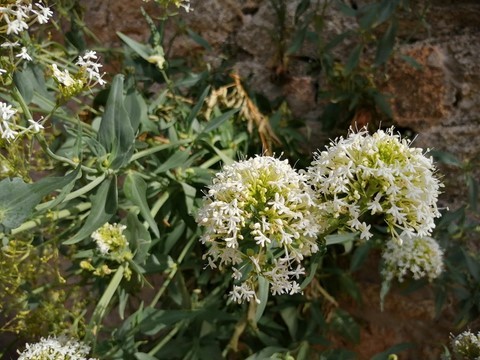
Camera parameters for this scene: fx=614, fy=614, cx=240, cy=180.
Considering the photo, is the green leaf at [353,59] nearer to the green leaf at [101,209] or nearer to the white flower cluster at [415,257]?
the white flower cluster at [415,257]

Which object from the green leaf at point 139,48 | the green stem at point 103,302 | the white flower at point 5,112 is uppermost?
the green leaf at point 139,48

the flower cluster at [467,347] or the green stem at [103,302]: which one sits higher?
the flower cluster at [467,347]

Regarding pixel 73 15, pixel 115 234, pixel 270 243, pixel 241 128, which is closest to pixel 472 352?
pixel 270 243

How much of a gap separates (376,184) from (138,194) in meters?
0.53

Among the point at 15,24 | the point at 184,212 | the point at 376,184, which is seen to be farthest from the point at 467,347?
the point at 15,24

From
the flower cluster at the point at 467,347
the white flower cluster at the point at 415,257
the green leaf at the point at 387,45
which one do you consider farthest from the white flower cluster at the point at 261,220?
the green leaf at the point at 387,45

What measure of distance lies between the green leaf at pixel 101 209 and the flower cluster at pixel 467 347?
75 cm

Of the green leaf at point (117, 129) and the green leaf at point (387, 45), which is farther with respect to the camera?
the green leaf at point (387, 45)

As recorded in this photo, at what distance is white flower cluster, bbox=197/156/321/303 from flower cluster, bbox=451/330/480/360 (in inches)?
17.2

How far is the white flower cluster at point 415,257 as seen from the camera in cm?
155

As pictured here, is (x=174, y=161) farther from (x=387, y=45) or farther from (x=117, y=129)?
(x=387, y=45)

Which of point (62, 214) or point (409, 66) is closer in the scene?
point (62, 214)

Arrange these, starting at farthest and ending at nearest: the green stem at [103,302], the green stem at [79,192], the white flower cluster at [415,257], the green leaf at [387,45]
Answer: the green leaf at [387,45] → the white flower cluster at [415,257] → the green stem at [103,302] → the green stem at [79,192]

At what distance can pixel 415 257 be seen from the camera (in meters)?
1.55
